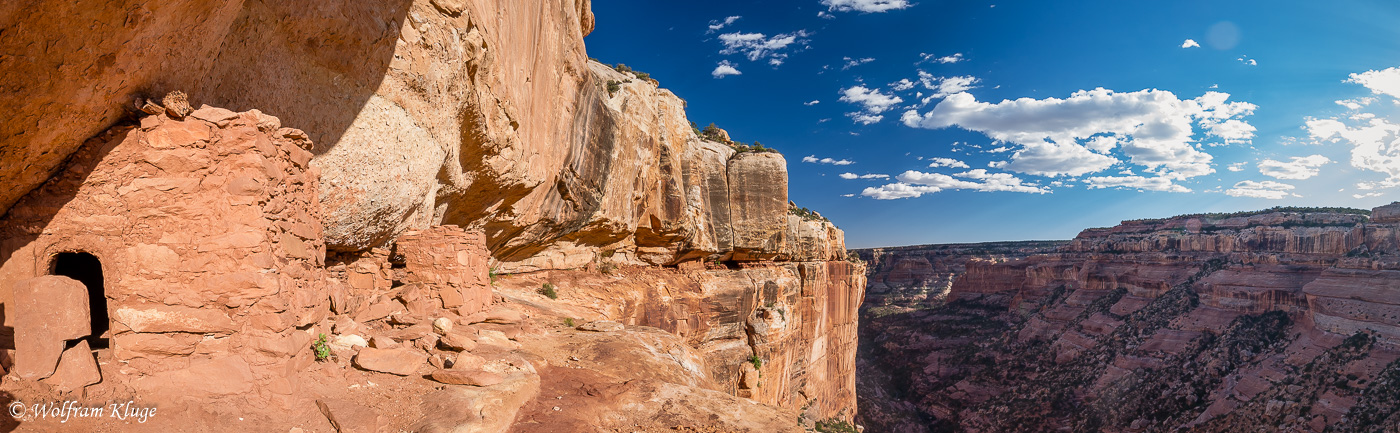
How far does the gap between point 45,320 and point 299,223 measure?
5.48 feet

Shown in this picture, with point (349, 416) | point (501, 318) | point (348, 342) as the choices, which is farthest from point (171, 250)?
point (501, 318)

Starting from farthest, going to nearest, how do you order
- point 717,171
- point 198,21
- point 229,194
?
point 717,171
point 229,194
point 198,21

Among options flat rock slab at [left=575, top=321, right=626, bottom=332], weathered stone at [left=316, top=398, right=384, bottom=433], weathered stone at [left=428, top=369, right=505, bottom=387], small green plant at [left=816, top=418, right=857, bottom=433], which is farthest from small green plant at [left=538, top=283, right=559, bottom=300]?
small green plant at [left=816, top=418, right=857, bottom=433]

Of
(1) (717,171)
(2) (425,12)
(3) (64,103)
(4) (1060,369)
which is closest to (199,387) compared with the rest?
(3) (64,103)

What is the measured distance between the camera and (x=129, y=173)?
163 inches

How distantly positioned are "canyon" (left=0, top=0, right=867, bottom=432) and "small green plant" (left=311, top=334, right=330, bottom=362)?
0.12 ft

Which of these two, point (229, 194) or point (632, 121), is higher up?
point (632, 121)

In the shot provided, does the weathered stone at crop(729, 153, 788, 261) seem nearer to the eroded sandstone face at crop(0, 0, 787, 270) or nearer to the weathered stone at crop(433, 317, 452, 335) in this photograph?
the eroded sandstone face at crop(0, 0, 787, 270)

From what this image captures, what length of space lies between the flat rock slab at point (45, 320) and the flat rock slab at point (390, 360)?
6.95 ft

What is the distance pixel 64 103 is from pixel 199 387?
7.04 ft

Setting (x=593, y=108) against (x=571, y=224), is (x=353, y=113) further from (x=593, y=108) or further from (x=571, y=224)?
(x=571, y=224)

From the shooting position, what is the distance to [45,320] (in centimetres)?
386

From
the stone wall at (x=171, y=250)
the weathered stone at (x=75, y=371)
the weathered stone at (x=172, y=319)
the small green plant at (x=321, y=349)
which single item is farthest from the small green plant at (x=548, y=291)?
the weathered stone at (x=75, y=371)

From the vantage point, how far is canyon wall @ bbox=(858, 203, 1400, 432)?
104 ft
